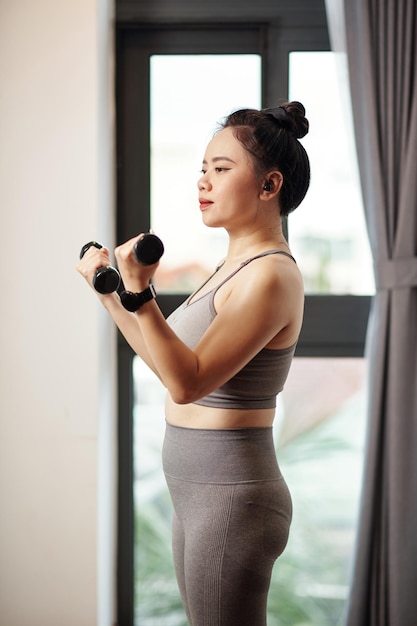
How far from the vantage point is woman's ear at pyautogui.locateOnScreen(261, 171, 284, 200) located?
134cm

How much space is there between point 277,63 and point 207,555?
5.22 ft

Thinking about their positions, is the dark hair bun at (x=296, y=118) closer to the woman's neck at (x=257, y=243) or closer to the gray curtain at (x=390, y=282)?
the woman's neck at (x=257, y=243)

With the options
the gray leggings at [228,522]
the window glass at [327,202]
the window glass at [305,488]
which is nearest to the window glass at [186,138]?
the window glass at [327,202]

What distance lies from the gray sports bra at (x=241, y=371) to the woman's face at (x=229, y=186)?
0.09 meters

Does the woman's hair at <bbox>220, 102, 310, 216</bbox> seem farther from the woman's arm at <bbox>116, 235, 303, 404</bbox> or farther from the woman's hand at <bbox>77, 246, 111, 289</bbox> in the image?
the woman's hand at <bbox>77, 246, 111, 289</bbox>

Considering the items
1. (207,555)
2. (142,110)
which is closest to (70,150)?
(142,110)

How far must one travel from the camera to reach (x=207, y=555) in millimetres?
1284

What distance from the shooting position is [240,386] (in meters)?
1.32

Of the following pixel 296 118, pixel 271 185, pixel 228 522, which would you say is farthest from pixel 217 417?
pixel 296 118

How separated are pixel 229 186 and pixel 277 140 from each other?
0.11 m

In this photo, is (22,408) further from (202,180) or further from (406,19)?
(406,19)

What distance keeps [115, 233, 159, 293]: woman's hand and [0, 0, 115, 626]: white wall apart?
1004 mm

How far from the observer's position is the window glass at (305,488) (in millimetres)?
2418

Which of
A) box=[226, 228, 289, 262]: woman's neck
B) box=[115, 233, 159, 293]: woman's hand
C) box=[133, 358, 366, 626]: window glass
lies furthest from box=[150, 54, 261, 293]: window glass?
box=[115, 233, 159, 293]: woman's hand
